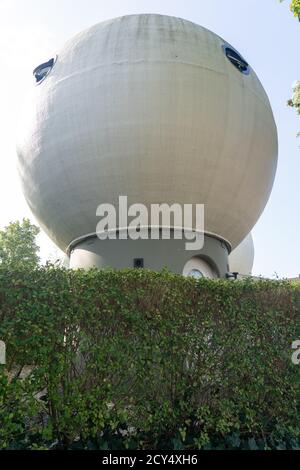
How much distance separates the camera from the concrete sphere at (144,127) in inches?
445

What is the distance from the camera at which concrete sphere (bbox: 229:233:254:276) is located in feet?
95.3

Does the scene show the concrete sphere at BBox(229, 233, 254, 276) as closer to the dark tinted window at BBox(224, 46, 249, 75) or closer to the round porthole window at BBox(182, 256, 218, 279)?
the round porthole window at BBox(182, 256, 218, 279)

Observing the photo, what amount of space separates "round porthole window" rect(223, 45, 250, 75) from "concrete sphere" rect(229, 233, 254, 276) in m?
16.0

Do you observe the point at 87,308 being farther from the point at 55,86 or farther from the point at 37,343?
the point at 55,86

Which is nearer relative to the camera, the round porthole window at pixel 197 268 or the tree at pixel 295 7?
the tree at pixel 295 7

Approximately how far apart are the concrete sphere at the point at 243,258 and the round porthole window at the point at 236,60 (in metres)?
16.0

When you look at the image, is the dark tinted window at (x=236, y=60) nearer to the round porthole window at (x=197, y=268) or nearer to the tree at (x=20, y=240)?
the round porthole window at (x=197, y=268)

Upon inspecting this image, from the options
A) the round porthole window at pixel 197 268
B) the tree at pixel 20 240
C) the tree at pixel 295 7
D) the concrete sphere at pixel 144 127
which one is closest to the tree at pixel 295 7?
the tree at pixel 295 7

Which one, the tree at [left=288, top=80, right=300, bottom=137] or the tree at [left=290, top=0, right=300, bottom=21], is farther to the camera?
the tree at [left=288, top=80, right=300, bottom=137]

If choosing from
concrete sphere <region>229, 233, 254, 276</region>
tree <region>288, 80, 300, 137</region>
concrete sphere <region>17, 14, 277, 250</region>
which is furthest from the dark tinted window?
concrete sphere <region>229, 233, 254, 276</region>

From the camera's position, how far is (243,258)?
98.8 feet

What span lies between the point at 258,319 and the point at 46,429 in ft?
10.2

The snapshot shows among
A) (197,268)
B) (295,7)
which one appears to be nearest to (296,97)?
(295,7)

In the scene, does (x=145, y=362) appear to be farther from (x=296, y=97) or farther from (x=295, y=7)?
(x=296, y=97)
